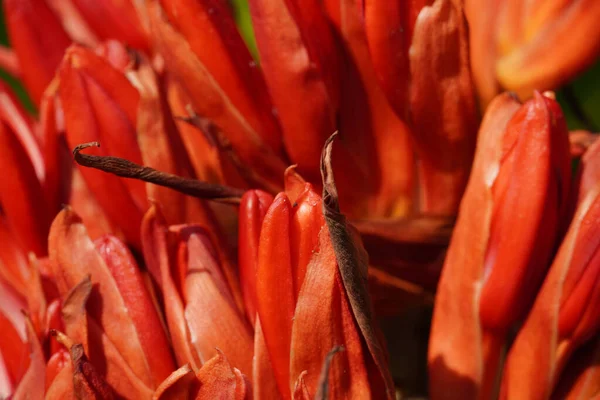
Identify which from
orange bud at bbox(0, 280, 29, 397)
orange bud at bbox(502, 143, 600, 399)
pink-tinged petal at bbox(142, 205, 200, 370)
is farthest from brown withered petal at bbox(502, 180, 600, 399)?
orange bud at bbox(0, 280, 29, 397)

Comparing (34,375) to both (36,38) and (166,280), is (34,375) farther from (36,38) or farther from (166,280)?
(36,38)

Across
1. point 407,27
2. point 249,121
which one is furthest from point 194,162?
point 407,27

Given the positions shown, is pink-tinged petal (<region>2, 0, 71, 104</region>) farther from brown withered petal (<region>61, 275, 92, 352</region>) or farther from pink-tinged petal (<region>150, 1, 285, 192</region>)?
brown withered petal (<region>61, 275, 92, 352</region>)

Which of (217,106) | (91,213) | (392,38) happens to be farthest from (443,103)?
(91,213)

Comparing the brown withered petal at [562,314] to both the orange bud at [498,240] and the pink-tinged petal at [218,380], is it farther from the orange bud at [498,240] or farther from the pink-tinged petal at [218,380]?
the pink-tinged petal at [218,380]

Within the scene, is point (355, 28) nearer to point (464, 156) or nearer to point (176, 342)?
point (464, 156)
